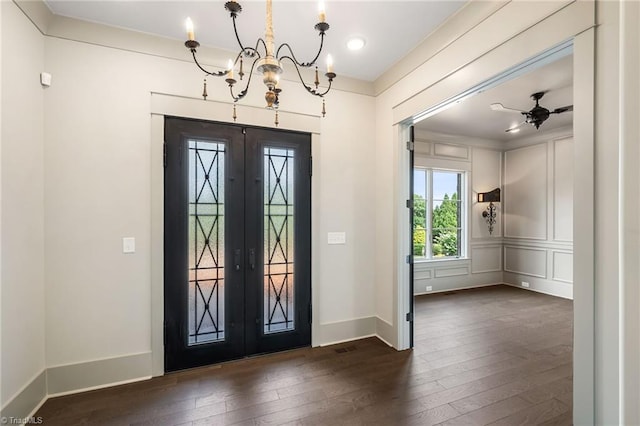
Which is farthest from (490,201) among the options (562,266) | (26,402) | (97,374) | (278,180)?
(26,402)

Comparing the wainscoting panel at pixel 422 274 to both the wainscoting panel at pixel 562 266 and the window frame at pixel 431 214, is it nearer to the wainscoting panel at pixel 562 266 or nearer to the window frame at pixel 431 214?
the window frame at pixel 431 214

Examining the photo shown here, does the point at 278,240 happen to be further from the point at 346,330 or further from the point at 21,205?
the point at 21,205

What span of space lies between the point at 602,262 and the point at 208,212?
2.91 metres

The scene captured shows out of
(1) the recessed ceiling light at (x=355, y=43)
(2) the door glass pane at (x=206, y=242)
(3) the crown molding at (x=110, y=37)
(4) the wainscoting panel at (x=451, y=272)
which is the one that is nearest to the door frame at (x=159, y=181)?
(2) the door glass pane at (x=206, y=242)

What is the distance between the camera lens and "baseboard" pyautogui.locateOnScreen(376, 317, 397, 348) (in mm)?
3281

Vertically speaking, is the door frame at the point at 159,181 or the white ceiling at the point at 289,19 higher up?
the white ceiling at the point at 289,19

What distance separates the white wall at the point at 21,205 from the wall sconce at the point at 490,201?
6.60m

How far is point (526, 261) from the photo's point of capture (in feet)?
→ 19.4

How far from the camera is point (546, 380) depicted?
8.63 feet

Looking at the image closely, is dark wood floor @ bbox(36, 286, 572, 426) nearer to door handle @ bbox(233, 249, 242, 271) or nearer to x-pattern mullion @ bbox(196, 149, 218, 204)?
door handle @ bbox(233, 249, 242, 271)

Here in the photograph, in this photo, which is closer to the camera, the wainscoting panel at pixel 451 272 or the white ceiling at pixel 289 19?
the white ceiling at pixel 289 19

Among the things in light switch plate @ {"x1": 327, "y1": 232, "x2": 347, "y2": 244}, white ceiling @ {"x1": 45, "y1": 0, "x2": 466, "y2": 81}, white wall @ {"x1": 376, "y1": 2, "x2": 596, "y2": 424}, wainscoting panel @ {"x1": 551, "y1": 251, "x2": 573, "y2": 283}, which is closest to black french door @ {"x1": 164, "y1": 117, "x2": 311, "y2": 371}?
light switch plate @ {"x1": 327, "y1": 232, "x2": 347, "y2": 244}

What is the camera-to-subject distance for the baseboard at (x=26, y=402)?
197cm

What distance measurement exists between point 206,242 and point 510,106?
452cm
